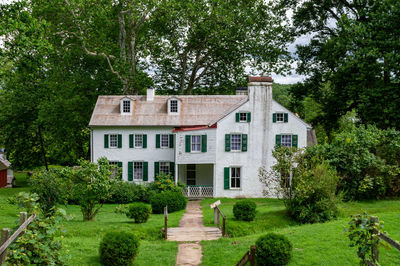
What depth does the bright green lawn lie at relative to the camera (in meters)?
Answer: 12.8

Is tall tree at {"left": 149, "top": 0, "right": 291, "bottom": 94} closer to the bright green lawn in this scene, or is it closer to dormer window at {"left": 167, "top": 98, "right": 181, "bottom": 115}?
dormer window at {"left": 167, "top": 98, "right": 181, "bottom": 115}

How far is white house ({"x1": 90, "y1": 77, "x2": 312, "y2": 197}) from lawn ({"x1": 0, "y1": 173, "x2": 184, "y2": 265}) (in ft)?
22.3

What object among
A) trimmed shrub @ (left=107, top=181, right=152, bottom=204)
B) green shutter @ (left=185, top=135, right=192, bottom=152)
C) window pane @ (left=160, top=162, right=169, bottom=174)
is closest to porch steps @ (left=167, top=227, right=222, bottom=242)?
trimmed shrub @ (left=107, top=181, right=152, bottom=204)

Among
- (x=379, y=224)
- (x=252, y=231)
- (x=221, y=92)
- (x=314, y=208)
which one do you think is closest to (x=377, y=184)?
(x=314, y=208)

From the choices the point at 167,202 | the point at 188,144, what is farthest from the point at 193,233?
the point at 188,144

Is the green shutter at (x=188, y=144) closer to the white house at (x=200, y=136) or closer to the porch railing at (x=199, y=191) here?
the white house at (x=200, y=136)

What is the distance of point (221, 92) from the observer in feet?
133

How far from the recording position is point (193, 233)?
17.5 m

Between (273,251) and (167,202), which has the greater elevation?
(273,251)

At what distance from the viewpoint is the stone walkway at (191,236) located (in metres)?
14.0

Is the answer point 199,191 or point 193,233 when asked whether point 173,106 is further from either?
point 193,233

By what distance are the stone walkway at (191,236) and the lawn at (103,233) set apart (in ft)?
1.07

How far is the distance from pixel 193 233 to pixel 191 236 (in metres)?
0.40

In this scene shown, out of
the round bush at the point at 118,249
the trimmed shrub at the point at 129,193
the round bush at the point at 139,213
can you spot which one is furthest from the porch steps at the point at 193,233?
the trimmed shrub at the point at 129,193
